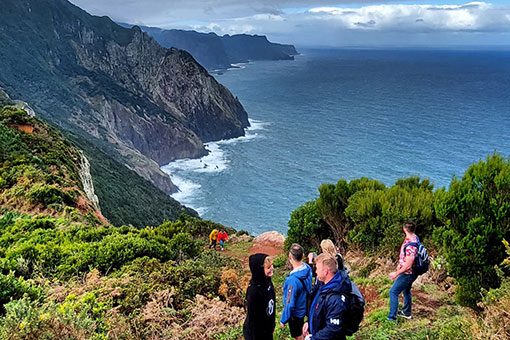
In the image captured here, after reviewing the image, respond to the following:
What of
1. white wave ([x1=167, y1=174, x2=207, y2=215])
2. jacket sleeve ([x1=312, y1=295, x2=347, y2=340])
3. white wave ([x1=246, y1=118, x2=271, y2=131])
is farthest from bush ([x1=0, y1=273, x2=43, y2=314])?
white wave ([x1=246, y1=118, x2=271, y2=131])

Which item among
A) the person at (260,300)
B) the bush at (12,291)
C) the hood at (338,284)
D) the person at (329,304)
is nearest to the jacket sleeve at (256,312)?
the person at (260,300)

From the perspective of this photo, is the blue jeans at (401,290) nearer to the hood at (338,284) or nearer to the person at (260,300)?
the hood at (338,284)

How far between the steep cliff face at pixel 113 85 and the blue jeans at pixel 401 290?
66.0m

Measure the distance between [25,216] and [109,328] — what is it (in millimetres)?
11652

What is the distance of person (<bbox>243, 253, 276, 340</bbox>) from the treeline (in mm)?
3603

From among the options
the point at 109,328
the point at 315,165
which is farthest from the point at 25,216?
the point at 315,165

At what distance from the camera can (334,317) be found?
4.49 metres

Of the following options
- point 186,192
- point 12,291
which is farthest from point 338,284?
point 186,192

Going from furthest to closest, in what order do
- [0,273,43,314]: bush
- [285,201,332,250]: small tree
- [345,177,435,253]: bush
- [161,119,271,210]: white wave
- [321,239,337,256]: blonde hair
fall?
[161,119,271,210]: white wave → [285,201,332,250]: small tree → [345,177,435,253]: bush → [0,273,43,314]: bush → [321,239,337,256]: blonde hair

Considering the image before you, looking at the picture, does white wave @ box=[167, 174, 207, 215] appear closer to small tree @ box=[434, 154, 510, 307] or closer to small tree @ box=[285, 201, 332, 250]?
small tree @ box=[285, 201, 332, 250]

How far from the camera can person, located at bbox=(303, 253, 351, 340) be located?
4.49 metres

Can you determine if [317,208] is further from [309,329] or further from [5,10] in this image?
[5,10]

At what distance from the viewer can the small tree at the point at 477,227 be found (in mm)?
6523

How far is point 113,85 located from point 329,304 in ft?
355
